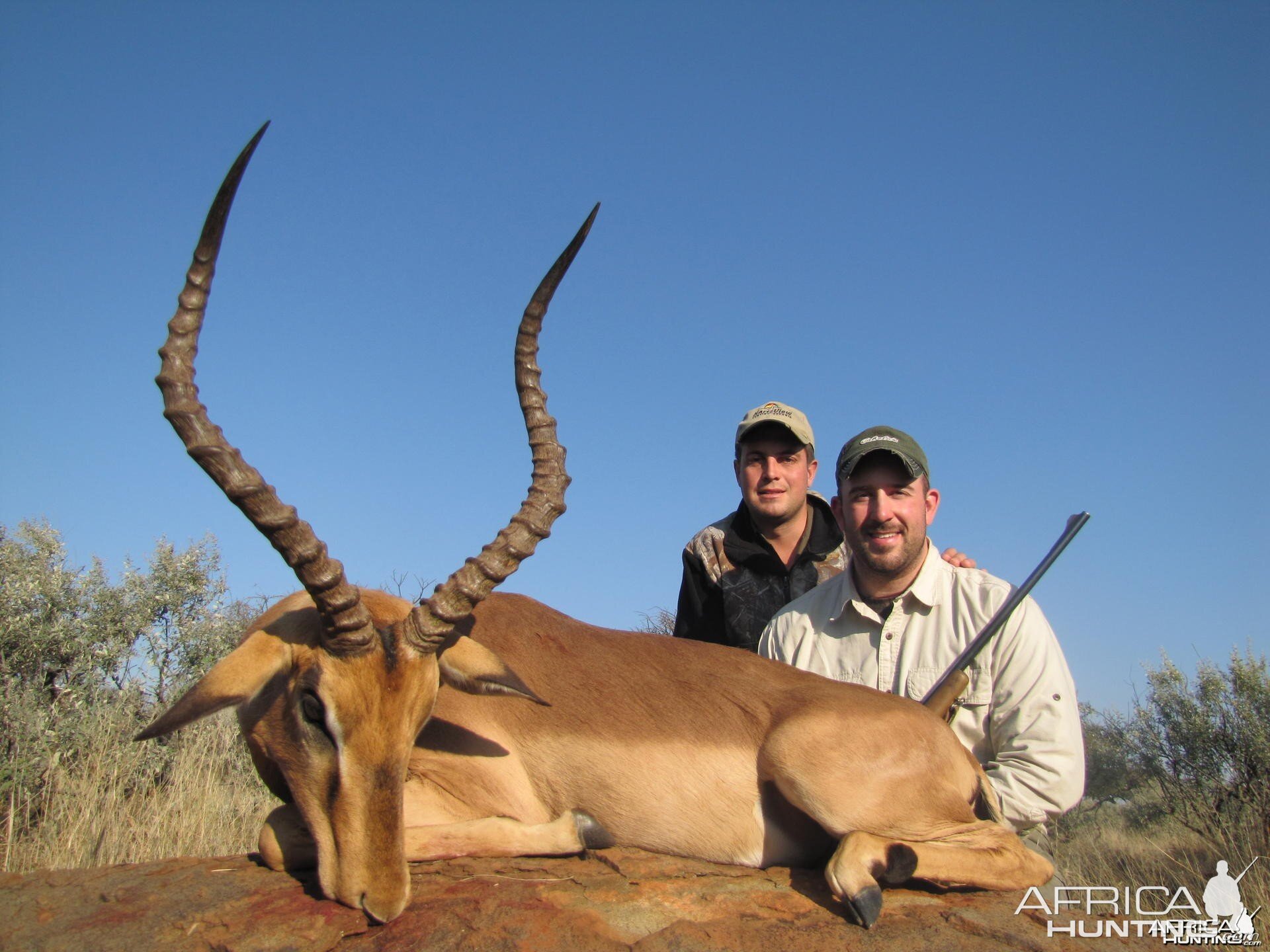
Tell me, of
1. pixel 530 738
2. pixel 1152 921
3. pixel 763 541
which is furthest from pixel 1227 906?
pixel 530 738

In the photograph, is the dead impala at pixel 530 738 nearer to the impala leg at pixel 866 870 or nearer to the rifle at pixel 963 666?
the impala leg at pixel 866 870

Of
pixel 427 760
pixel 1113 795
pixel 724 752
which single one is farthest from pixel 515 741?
pixel 1113 795

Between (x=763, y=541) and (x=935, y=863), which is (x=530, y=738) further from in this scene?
(x=763, y=541)

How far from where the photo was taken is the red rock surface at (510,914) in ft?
10.7

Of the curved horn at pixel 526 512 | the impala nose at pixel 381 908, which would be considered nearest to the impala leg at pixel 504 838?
the impala nose at pixel 381 908

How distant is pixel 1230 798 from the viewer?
33.4 feet

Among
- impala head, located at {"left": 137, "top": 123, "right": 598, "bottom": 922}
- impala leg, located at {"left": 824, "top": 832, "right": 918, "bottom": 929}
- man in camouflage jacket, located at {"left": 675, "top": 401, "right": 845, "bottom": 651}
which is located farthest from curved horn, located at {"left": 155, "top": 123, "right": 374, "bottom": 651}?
man in camouflage jacket, located at {"left": 675, "top": 401, "right": 845, "bottom": 651}

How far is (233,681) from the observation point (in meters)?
3.78

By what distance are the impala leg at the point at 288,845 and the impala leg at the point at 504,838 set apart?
1.33 ft

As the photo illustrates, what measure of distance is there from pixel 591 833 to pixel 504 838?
0.41 metres

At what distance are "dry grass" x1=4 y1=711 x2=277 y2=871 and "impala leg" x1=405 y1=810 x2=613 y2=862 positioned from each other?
12.3 ft

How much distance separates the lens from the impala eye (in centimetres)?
370

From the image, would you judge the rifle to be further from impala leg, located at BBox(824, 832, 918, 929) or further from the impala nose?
the impala nose

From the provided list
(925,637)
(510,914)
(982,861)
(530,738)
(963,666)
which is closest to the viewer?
(510,914)
